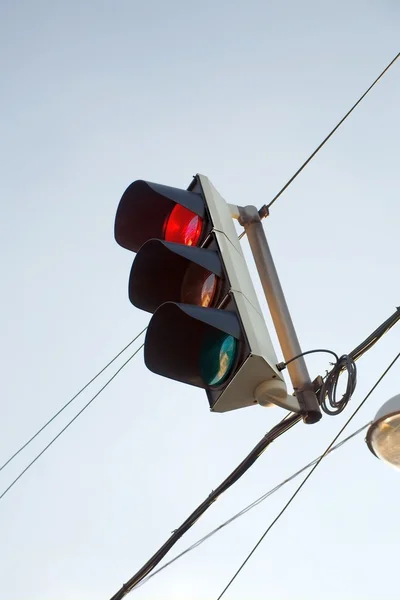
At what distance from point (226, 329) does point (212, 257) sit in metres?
0.31

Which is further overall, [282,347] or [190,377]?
[282,347]

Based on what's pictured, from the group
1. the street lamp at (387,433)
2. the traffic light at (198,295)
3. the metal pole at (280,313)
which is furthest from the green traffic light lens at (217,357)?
the street lamp at (387,433)

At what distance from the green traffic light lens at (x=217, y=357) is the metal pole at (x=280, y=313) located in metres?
0.30

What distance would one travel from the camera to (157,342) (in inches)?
88.1

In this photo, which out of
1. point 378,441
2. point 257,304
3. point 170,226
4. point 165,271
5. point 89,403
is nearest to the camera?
point 257,304

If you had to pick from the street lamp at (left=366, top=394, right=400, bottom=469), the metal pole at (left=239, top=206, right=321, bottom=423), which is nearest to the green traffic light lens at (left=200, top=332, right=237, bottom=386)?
the metal pole at (left=239, top=206, right=321, bottom=423)

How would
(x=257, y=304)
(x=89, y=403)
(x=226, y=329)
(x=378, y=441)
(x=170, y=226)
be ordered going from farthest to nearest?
(x=89, y=403)
(x=378, y=441)
(x=170, y=226)
(x=257, y=304)
(x=226, y=329)

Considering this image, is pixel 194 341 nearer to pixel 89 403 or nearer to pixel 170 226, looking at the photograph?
pixel 170 226

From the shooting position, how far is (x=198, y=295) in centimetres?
238

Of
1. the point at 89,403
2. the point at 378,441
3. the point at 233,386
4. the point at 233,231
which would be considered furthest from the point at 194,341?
the point at 89,403

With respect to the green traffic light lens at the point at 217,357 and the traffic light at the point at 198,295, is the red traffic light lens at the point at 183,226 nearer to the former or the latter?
the traffic light at the point at 198,295

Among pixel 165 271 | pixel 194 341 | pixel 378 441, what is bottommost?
pixel 378 441

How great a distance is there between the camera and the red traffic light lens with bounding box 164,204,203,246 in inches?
94.8

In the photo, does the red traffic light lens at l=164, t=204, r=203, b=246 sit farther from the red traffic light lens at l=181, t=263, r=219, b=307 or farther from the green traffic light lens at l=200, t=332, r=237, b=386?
the green traffic light lens at l=200, t=332, r=237, b=386
